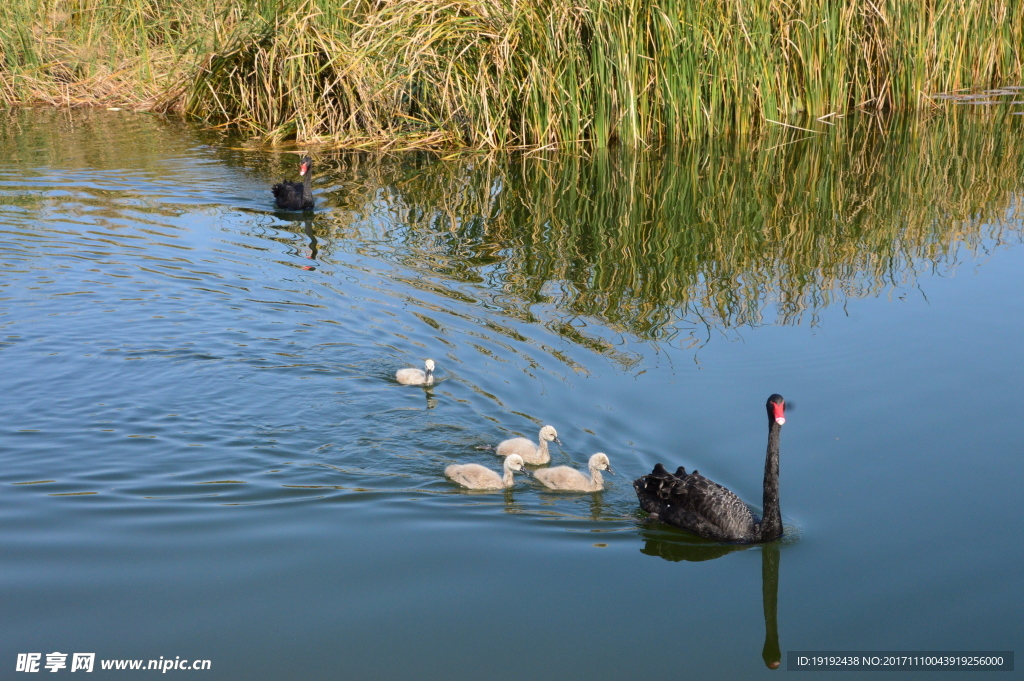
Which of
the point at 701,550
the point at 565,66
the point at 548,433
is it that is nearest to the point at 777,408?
the point at 701,550

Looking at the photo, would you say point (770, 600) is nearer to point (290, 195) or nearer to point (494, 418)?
point (494, 418)

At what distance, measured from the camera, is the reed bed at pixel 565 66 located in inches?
493

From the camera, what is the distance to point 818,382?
6.52 metres

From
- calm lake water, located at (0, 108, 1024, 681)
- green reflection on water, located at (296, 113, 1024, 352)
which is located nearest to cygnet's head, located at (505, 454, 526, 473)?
calm lake water, located at (0, 108, 1024, 681)

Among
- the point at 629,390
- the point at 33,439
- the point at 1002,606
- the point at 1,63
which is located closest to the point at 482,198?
the point at 629,390

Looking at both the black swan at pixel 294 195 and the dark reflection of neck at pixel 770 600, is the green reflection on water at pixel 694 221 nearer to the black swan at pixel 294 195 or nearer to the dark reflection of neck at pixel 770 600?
the black swan at pixel 294 195

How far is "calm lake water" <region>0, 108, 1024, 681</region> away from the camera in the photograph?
4238mm

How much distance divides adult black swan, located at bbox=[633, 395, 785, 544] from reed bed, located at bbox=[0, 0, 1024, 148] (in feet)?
27.2

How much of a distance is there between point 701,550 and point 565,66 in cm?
874

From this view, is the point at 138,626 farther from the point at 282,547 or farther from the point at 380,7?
the point at 380,7

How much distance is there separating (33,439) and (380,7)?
32.6ft

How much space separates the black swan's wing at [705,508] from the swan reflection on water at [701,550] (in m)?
0.05

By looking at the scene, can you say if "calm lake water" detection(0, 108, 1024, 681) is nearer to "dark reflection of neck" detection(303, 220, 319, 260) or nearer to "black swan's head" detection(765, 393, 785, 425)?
"dark reflection of neck" detection(303, 220, 319, 260)

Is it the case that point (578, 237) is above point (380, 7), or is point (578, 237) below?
below
